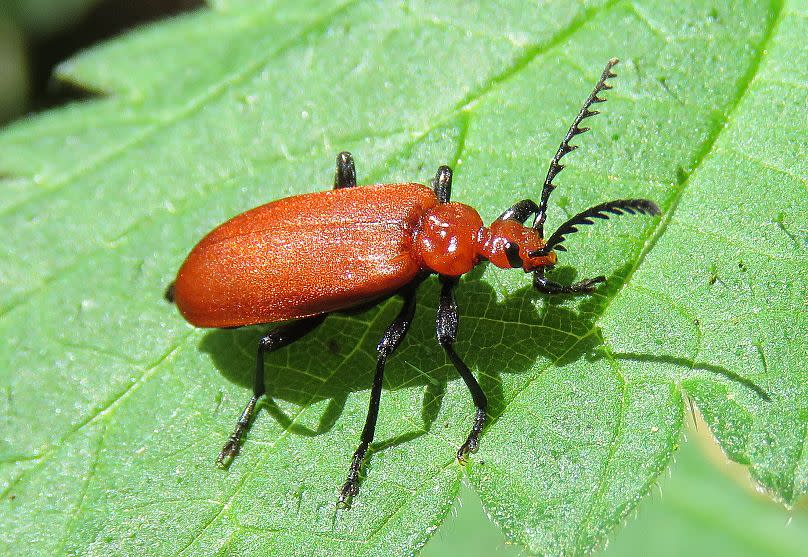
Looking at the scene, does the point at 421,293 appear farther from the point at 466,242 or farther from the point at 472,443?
the point at 472,443

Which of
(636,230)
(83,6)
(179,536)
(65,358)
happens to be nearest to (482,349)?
(636,230)

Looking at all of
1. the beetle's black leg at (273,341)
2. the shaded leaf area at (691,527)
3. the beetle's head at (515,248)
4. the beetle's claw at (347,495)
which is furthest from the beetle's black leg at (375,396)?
the shaded leaf area at (691,527)

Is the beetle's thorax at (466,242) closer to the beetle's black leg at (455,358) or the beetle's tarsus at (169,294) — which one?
the beetle's black leg at (455,358)

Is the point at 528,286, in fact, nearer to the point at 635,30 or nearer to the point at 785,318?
the point at 785,318

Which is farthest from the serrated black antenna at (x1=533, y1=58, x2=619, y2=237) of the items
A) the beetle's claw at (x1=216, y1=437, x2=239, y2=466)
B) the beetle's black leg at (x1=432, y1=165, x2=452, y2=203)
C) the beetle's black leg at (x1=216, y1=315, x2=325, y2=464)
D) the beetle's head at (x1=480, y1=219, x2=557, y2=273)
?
the beetle's claw at (x1=216, y1=437, x2=239, y2=466)

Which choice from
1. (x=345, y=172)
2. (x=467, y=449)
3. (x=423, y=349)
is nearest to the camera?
(x=467, y=449)

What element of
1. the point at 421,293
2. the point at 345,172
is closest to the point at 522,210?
the point at 421,293
